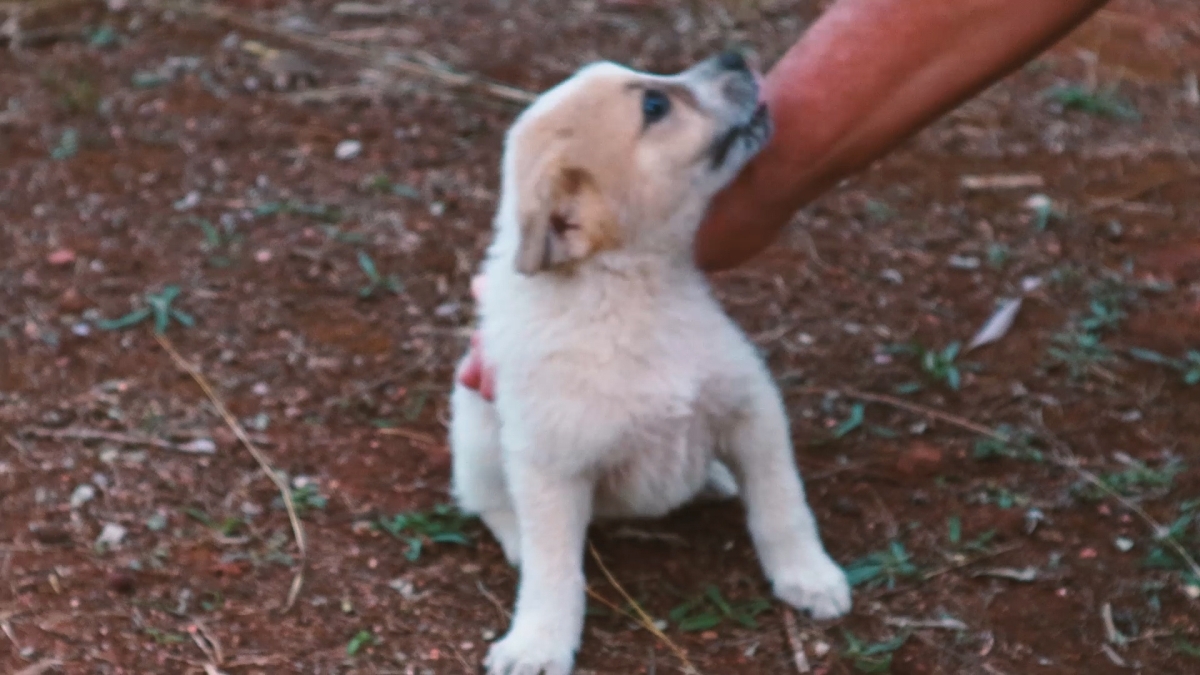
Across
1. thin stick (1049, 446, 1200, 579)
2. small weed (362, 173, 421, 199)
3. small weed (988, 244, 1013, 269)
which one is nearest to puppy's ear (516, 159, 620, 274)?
thin stick (1049, 446, 1200, 579)

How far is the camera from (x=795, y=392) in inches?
131

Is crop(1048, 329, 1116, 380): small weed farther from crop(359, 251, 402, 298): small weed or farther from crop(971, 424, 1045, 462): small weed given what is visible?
crop(359, 251, 402, 298): small weed

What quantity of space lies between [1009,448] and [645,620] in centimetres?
90

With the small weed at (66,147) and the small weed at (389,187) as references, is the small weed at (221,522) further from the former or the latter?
the small weed at (66,147)

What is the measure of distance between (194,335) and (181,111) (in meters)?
1.28

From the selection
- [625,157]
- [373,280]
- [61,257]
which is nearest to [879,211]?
[373,280]

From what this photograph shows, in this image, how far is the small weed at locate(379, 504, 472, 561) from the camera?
9.56ft

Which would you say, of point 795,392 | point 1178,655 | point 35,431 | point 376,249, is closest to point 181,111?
point 376,249

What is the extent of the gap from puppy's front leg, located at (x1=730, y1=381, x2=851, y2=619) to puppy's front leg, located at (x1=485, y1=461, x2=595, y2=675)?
316mm

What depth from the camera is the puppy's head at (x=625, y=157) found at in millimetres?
2508

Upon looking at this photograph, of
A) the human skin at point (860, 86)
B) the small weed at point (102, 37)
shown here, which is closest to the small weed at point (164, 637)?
the human skin at point (860, 86)

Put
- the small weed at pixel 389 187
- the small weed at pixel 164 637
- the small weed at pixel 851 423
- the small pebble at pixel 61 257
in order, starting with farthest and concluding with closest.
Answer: the small weed at pixel 389 187
the small pebble at pixel 61 257
the small weed at pixel 851 423
the small weed at pixel 164 637

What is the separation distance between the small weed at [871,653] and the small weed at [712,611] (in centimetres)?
17

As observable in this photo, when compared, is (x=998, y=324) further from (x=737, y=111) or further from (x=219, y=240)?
(x=219, y=240)
